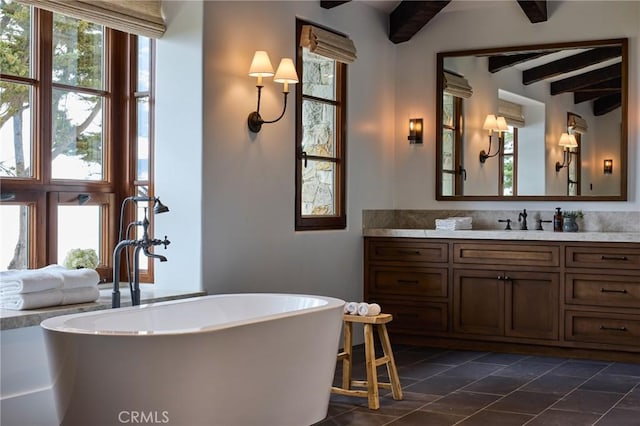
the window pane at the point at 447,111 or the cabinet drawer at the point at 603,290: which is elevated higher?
the window pane at the point at 447,111

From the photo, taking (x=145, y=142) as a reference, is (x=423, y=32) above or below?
above

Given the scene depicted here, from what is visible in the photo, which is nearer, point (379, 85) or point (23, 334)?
point (23, 334)

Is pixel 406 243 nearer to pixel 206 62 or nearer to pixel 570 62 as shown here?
pixel 570 62

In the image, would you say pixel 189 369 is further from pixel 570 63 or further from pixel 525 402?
pixel 570 63

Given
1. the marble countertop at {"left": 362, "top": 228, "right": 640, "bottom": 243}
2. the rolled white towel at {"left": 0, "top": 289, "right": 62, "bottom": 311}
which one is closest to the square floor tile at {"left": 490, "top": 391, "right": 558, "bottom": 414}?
the marble countertop at {"left": 362, "top": 228, "right": 640, "bottom": 243}

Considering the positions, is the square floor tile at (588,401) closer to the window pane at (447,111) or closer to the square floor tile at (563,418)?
the square floor tile at (563,418)

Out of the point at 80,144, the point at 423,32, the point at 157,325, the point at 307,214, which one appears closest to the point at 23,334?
the point at 157,325

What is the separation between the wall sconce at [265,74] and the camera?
4.62 metres

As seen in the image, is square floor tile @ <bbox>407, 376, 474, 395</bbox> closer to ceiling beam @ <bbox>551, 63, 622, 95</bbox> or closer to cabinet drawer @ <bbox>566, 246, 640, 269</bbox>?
cabinet drawer @ <bbox>566, 246, 640, 269</bbox>

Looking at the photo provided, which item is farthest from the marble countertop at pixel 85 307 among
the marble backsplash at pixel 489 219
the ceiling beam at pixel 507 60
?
the ceiling beam at pixel 507 60

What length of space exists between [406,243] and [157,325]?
262 cm

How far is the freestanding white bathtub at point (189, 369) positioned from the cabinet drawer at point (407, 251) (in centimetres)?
226

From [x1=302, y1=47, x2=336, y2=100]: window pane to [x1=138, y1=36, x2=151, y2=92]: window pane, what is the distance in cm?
111

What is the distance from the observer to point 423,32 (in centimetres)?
645
